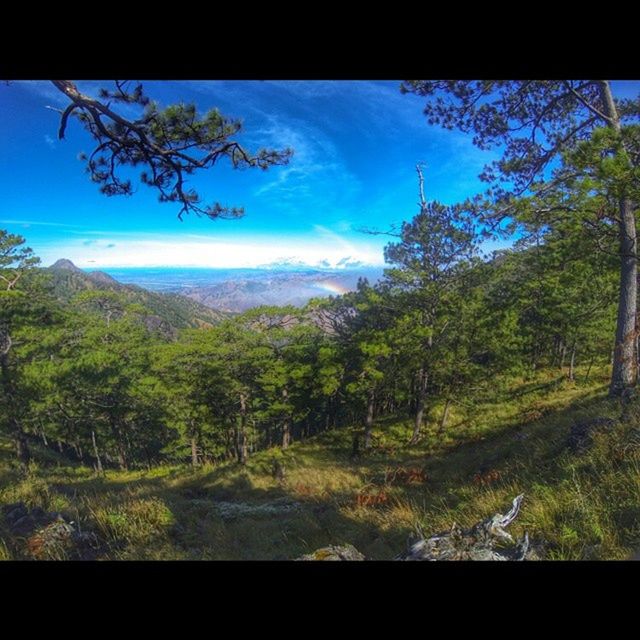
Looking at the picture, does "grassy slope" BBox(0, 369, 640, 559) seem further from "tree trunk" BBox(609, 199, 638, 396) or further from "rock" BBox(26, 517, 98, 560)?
"tree trunk" BBox(609, 199, 638, 396)

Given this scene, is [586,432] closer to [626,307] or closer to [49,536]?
[626,307]

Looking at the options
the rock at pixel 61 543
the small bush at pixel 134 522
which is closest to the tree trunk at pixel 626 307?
the small bush at pixel 134 522

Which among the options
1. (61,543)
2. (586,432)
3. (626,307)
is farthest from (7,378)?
(626,307)

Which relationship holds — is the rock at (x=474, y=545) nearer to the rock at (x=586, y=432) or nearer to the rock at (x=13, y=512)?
the rock at (x=586, y=432)

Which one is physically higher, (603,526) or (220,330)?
(220,330)

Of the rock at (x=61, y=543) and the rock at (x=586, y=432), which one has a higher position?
the rock at (x=586, y=432)

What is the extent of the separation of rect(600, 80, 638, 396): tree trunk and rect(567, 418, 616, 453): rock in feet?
8.67

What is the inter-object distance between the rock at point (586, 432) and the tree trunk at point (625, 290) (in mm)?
2642

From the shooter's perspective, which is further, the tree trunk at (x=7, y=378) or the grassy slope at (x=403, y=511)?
the tree trunk at (x=7, y=378)

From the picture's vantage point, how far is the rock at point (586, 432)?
5730 mm
